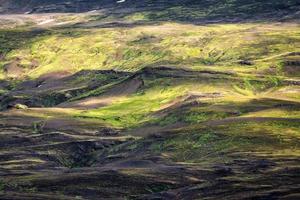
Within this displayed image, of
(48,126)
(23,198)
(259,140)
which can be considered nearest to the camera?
(23,198)

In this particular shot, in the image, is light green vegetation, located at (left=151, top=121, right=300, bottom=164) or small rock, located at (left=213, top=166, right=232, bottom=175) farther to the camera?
light green vegetation, located at (left=151, top=121, right=300, bottom=164)

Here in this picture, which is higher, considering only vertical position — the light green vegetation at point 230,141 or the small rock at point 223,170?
the small rock at point 223,170

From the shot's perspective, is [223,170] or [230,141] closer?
[223,170]

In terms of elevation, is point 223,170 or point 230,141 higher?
point 223,170

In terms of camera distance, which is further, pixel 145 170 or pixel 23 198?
pixel 145 170

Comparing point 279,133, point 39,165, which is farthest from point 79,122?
point 279,133

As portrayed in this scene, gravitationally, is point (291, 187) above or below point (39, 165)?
above

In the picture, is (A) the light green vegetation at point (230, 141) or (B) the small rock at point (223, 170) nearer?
(B) the small rock at point (223, 170)

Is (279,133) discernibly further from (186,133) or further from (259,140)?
(186,133)

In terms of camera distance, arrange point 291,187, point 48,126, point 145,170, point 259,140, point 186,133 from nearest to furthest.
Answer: point 291,187 → point 145,170 → point 259,140 → point 186,133 → point 48,126

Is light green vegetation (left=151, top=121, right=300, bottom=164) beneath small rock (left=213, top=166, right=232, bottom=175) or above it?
beneath
